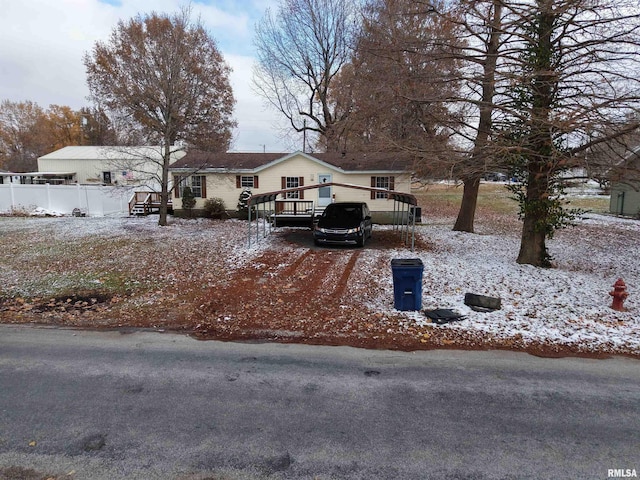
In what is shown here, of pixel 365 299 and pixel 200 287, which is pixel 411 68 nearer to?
pixel 365 299

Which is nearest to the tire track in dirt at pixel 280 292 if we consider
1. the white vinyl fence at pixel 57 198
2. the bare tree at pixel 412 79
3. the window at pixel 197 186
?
the bare tree at pixel 412 79

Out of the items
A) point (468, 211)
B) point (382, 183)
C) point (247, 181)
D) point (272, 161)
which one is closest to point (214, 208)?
point (247, 181)

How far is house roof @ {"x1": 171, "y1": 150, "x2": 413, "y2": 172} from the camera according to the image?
2111 centimetres

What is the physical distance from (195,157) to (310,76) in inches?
510

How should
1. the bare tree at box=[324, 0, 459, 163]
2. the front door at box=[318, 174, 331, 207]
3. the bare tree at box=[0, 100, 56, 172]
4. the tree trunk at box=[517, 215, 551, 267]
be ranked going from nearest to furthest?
1. the tree trunk at box=[517, 215, 551, 267]
2. the bare tree at box=[324, 0, 459, 163]
3. the front door at box=[318, 174, 331, 207]
4. the bare tree at box=[0, 100, 56, 172]

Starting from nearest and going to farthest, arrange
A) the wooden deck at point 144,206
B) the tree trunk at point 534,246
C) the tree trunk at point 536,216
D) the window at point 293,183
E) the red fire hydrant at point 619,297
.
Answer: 1. the red fire hydrant at point 619,297
2. the tree trunk at point 536,216
3. the tree trunk at point 534,246
4. the window at point 293,183
5. the wooden deck at point 144,206

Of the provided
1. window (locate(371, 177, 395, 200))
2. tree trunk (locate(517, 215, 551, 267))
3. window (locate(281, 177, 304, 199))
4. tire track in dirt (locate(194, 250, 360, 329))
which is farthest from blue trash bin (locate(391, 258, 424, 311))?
window (locate(281, 177, 304, 199))

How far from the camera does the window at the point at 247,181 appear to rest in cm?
2214

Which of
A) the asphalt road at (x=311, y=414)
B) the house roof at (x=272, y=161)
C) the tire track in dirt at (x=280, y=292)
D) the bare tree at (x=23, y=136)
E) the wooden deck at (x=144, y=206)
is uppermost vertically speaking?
the bare tree at (x=23, y=136)

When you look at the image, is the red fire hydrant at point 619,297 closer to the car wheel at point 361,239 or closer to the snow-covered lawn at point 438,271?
the snow-covered lawn at point 438,271

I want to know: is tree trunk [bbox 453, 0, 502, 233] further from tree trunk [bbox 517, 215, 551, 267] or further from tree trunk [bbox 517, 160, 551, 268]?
tree trunk [bbox 517, 215, 551, 267]

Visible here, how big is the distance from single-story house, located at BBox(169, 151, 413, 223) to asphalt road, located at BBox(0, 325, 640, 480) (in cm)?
1617

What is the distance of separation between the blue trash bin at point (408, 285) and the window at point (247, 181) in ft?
52.5

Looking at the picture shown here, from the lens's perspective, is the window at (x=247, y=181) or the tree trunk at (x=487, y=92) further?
the window at (x=247, y=181)
